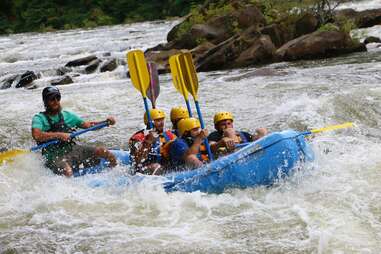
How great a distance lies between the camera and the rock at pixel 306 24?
14.2 meters

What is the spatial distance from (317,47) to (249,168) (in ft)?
28.7

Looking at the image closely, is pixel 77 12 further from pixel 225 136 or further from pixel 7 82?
pixel 225 136

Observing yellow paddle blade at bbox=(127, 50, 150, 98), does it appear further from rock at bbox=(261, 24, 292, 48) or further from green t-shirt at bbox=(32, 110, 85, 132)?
rock at bbox=(261, 24, 292, 48)

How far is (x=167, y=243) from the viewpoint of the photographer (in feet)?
14.0

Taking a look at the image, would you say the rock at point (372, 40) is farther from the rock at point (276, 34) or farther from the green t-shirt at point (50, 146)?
the green t-shirt at point (50, 146)

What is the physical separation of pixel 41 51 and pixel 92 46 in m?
1.95

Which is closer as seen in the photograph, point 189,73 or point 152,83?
point 189,73

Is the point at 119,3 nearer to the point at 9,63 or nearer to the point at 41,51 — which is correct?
the point at 41,51

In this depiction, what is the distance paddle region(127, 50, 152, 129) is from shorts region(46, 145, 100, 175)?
103 centimetres

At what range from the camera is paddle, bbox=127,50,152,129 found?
257 inches

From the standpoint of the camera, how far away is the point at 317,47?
43.1ft

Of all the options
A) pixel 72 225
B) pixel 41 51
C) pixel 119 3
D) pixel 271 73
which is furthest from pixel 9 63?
pixel 119 3

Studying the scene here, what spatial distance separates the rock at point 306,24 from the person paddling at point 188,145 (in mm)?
9525

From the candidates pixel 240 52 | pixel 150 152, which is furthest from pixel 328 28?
pixel 150 152
